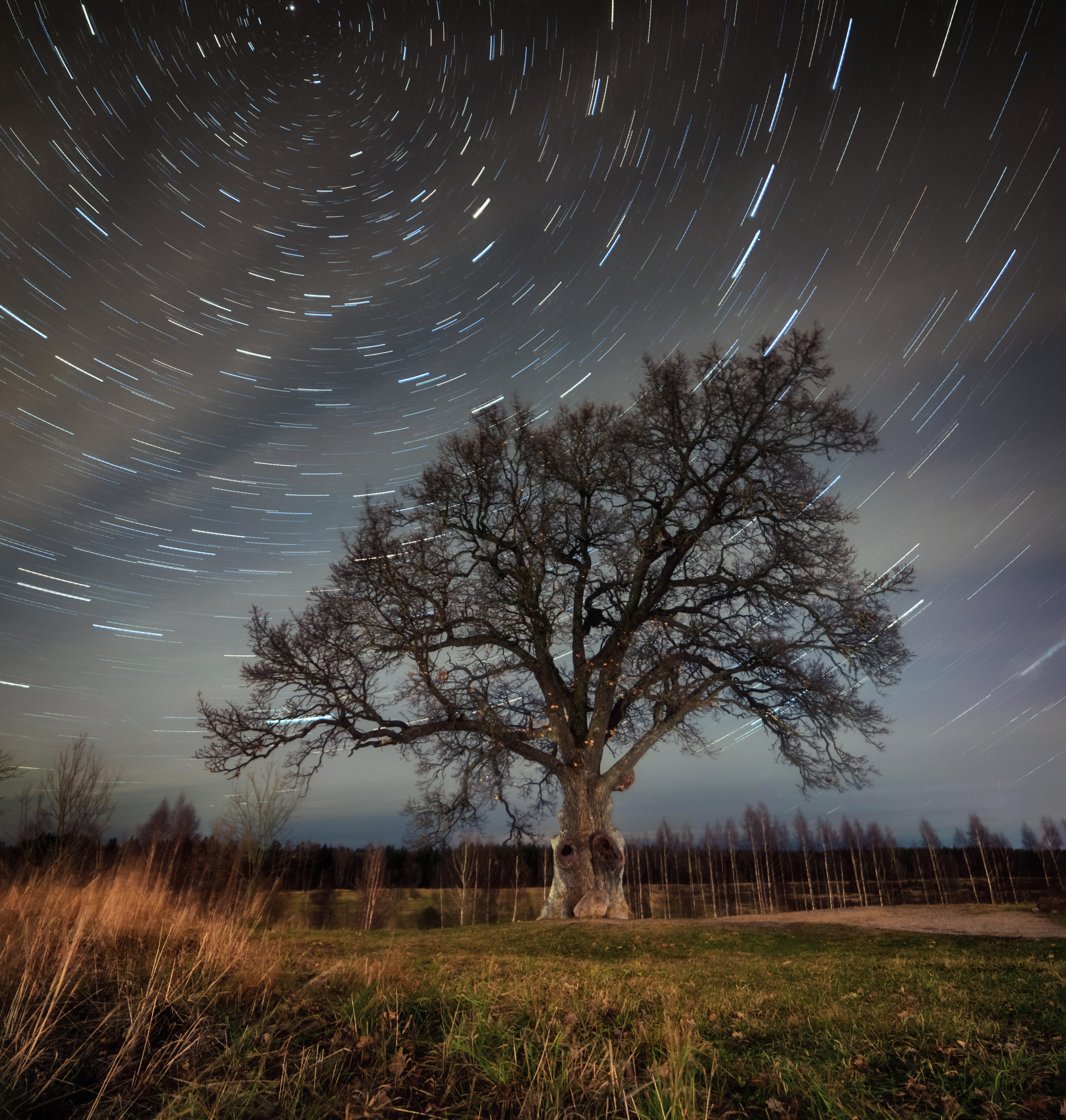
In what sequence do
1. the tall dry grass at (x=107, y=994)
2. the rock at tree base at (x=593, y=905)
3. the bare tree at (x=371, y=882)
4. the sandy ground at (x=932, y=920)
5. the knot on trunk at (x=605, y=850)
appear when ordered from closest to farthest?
the tall dry grass at (x=107, y=994) → the sandy ground at (x=932, y=920) → the rock at tree base at (x=593, y=905) → the knot on trunk at (x=605, y=850) → the bare tree at (x=371, y=882)

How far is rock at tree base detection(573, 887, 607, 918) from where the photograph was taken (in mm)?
15125

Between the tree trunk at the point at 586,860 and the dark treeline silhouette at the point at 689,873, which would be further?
the dark treeline silhouette at the point at 689,873

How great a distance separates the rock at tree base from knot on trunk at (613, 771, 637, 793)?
2317 millimetres

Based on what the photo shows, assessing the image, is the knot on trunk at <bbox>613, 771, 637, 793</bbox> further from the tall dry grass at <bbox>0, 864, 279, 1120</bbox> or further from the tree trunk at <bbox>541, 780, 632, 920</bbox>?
the tall dry grass at <bbox>0, 864, 279, 1120</bbox>

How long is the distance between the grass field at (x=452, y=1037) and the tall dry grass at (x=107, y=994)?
0.06 feet

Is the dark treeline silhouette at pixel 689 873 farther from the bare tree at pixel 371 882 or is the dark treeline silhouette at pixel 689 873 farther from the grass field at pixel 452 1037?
the grass field at pixel 452 1037

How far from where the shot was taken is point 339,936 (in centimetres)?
1348

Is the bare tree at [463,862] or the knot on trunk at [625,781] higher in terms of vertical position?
the knot on trunk at [625,781]

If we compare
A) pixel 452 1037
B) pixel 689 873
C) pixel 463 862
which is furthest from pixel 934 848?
pixel 452 1037

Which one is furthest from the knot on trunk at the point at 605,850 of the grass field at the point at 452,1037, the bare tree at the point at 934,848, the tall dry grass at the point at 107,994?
the bare tree at the point at 934,848

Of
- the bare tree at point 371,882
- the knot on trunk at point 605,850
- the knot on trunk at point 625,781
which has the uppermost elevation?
the knot on trunk at point 625,781

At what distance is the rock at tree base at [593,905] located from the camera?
49.6ft

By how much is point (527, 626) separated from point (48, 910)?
10.8m

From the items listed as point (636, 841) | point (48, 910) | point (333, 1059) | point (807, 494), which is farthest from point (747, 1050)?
point (636, 841)
